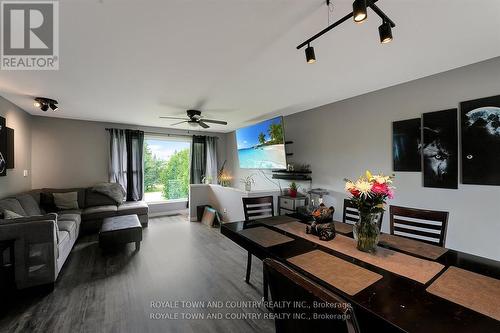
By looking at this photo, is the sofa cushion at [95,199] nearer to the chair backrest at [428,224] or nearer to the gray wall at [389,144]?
the gray wall at [389,144]

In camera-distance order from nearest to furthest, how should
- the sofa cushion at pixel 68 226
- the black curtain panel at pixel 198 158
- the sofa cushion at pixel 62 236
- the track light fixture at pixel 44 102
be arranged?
1. the sofa cushion at pixel 62 236
2. the sofa cushion at pixel 68 226
3. the track light fixture at pixel 44 102
4. the black curtain panel at pixel 198 158

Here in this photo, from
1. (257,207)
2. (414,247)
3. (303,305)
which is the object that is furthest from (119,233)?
(414,247)

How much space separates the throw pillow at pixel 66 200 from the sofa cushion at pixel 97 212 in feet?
0.84

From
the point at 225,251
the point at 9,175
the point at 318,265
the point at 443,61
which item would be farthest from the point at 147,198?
the point at 443,61

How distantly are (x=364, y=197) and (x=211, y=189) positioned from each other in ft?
14.6

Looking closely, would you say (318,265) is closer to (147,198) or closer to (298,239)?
(298,239)

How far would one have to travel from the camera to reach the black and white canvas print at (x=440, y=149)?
95.5 inches

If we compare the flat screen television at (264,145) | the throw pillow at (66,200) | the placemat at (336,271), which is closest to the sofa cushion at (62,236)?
the throw pillow at (66,200)

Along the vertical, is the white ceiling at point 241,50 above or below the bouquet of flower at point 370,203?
above

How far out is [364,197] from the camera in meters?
1.43

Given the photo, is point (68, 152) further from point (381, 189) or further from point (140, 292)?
point (381, 189)

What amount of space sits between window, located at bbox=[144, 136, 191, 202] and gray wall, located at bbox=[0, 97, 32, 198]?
221 centimetres

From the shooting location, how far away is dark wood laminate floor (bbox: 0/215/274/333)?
5.99 feet

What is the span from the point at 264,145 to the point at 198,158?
2669 mm
